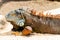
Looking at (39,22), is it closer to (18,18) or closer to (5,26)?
(18,18)

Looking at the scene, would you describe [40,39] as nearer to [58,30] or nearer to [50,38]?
[50,38]

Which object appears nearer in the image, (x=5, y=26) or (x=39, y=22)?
(x=39, y=22)

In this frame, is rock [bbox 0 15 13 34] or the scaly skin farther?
rock [bbox 0 15 13 34]

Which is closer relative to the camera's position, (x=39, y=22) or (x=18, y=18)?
(x=39, y=22)

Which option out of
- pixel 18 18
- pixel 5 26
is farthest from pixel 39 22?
pixel 5 26

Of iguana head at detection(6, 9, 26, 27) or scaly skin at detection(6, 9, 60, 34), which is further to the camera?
iguana head at detection(6, 9, 26, 27)

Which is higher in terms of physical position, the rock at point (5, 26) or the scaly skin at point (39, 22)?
the scaly skin at point (39, 22)

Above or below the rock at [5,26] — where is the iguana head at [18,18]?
above

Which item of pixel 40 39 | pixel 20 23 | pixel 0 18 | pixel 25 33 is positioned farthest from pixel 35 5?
pixel 40 39

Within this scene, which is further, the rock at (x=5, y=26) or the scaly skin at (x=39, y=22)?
the rock at (x=5, y=26)

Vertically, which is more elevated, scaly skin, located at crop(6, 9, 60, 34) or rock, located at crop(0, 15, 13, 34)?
scaly skin, located at crop(6, 9, 60, 34)
